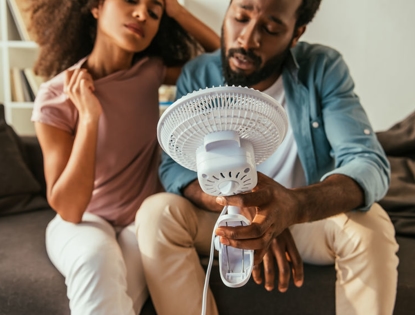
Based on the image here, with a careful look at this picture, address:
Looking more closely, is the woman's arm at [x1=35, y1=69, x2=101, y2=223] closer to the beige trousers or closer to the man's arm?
the beige trousers

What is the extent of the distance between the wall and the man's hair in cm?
78

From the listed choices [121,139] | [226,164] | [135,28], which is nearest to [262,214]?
[226,164]

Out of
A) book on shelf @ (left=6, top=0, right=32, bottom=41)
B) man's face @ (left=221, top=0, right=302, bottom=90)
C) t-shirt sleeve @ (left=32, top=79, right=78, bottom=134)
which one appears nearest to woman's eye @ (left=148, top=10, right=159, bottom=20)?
man's face @ (left=221, top=0, right=302, bottom=90)

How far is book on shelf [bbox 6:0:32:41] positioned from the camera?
6.78ft

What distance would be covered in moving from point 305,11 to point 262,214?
0.76 metres

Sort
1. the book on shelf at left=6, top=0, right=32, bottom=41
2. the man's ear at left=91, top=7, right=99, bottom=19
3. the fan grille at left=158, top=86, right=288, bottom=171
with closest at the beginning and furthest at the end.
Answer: the fan grille at left=158, top=86, right=288, bottom=171, the man's ear at left=91, top=7, right=99, bottom=19, the book on shelf at left=6, top=0, right=32, bottom=41

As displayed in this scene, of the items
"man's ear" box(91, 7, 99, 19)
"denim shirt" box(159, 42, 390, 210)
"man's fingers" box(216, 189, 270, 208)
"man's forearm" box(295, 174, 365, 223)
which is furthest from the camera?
"man's ear" box(91, 7, 99, 19)

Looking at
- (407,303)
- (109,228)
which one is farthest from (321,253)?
(109,228)

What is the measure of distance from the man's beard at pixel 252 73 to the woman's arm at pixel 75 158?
0.37 meters

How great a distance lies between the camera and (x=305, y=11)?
1313mm

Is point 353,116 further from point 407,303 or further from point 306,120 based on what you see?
point 407,303

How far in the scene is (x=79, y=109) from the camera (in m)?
1.20

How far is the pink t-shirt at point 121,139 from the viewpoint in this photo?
4.32 feet

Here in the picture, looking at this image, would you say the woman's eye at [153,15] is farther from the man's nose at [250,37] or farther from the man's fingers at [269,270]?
the man's fingers at [269,270]
